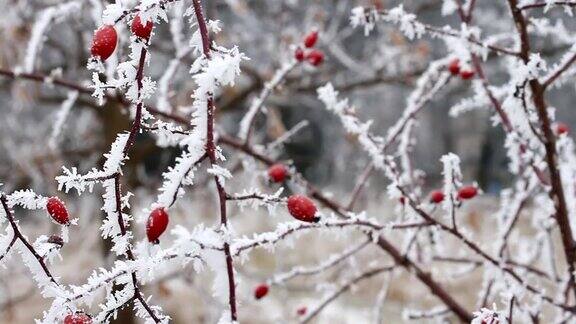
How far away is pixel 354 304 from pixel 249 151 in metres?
5.31

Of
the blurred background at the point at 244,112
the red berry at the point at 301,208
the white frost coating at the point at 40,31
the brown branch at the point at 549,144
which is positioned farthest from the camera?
the blurred background at the point at 244,112

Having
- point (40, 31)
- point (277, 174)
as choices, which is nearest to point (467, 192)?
point (277, 174)

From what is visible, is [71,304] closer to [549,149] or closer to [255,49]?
[549,149]

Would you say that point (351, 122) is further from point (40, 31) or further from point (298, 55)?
point (40, 31)

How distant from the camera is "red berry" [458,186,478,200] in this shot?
1244 millimetres

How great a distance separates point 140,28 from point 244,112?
6.84m

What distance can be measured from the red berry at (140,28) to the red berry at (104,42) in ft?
0.15

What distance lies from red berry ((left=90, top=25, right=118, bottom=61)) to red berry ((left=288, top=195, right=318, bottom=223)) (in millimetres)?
267

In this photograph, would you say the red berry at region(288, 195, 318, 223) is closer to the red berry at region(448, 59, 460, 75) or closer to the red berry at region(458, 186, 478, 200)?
the red berry at region(458, 186, 478, 200)

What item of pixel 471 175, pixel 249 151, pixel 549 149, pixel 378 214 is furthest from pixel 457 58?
pixel 471 175

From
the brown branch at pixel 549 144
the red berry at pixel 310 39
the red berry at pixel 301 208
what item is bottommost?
the red berry at pixel 301 208

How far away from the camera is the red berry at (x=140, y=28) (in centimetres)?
60

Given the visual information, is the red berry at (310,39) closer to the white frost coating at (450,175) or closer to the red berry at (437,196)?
the red berry at (437,196)

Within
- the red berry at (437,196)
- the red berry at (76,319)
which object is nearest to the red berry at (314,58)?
the red berry at (437,196)
